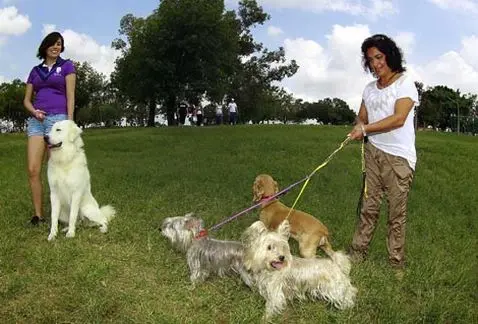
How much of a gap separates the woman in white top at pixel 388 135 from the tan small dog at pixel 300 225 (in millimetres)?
640

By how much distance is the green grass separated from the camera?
19.5 feet

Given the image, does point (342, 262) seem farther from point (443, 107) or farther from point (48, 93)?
point (443, 107)

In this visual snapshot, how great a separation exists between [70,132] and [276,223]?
3.36 metres

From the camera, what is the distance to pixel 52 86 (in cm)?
855

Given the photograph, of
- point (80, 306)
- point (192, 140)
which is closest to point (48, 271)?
point (80, 306)

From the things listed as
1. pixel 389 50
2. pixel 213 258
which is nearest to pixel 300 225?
pixel 213 258

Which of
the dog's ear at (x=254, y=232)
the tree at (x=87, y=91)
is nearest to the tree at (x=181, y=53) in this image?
the tree at (x=87, y=91)

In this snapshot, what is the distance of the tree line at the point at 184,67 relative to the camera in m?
49.2

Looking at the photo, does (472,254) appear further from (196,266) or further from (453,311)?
(196,266)

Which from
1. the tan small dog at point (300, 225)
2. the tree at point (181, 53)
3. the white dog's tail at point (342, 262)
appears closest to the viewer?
the white dog's tail at point (342, 262)

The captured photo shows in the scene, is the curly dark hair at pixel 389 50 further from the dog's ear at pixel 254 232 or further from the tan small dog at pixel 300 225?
the dog's ear at pixel 254 232

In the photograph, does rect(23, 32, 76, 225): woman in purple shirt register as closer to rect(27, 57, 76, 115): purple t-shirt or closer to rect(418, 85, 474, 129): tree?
rect(27, 57, 76, 115): purple t-shirt

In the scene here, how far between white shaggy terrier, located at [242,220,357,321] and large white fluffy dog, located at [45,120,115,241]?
3405 mm

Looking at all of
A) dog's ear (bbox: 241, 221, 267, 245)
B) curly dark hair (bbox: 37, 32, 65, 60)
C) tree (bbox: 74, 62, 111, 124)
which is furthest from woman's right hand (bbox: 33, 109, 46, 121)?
tree (bbox: 74, 62, 111, 124)
